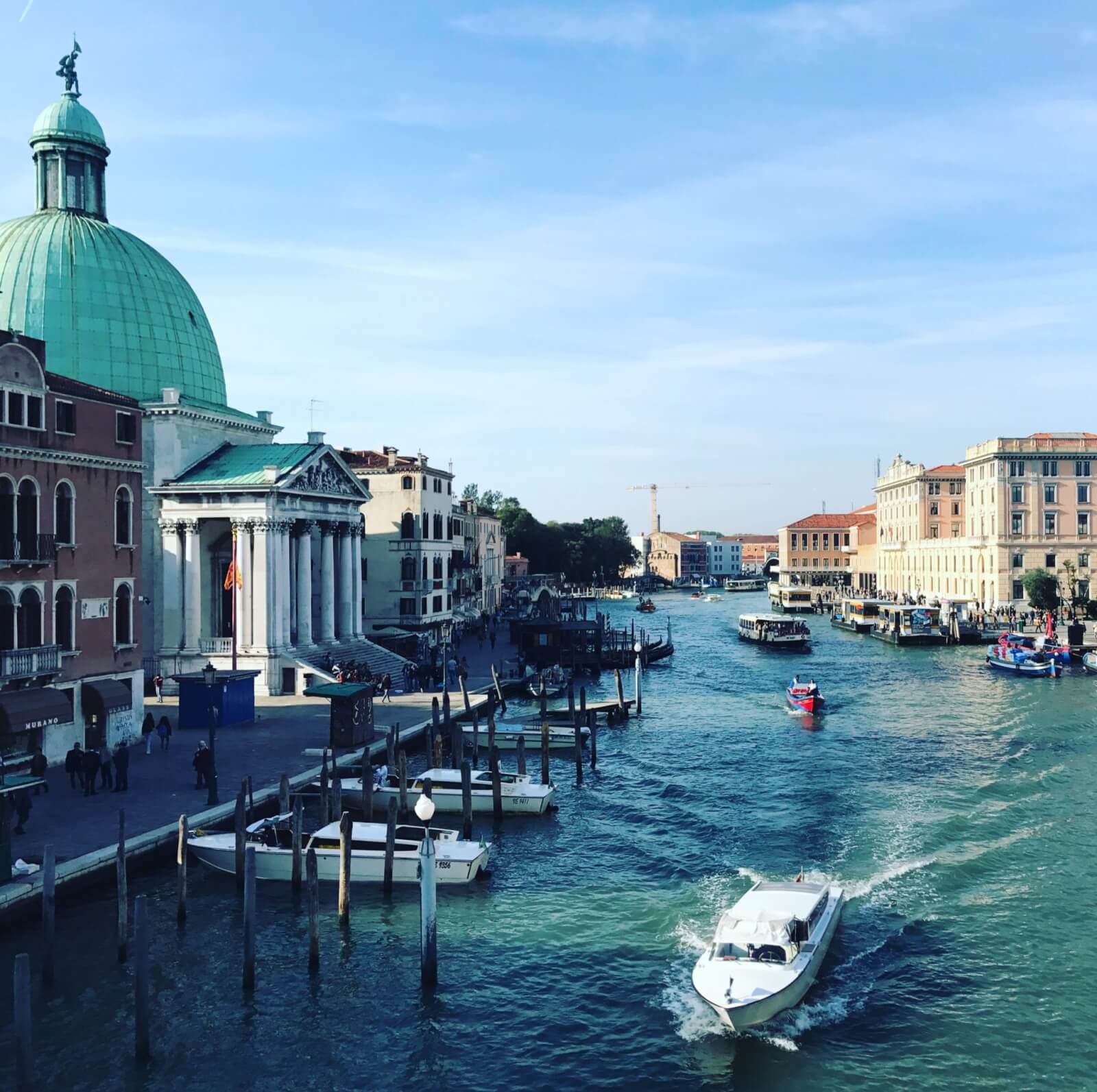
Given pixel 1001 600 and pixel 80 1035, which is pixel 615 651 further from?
pixel 80 1035

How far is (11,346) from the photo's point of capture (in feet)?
100

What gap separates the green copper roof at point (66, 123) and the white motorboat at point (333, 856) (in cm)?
4133

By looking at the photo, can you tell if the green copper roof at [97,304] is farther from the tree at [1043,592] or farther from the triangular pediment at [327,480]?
the tree at [1043,592]

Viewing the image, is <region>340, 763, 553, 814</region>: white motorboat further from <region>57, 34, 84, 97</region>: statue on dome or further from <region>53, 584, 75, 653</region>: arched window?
<region>57, 34, 84, 97</region>: statue on dome

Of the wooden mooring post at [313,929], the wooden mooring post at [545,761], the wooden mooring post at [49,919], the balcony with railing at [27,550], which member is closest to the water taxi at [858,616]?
the wooden mooring post at [545,761]

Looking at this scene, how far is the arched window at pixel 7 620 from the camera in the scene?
3025 centimetres

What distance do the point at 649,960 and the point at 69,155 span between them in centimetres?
4997

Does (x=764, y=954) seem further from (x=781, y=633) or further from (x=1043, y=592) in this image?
(x=1043, y=592)

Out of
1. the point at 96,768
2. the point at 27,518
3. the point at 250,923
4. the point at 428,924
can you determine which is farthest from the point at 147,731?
the point at 428,924

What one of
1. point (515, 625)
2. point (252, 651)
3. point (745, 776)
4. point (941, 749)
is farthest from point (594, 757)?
point (515, 625)

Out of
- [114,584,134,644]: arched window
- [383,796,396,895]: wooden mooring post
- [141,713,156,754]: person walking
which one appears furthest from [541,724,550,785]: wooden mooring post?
[114,584,134,644]: arched window

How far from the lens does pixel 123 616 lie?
35.9 m

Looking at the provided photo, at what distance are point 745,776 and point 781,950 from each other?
18666 millimetres

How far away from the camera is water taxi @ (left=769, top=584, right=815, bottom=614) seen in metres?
130
